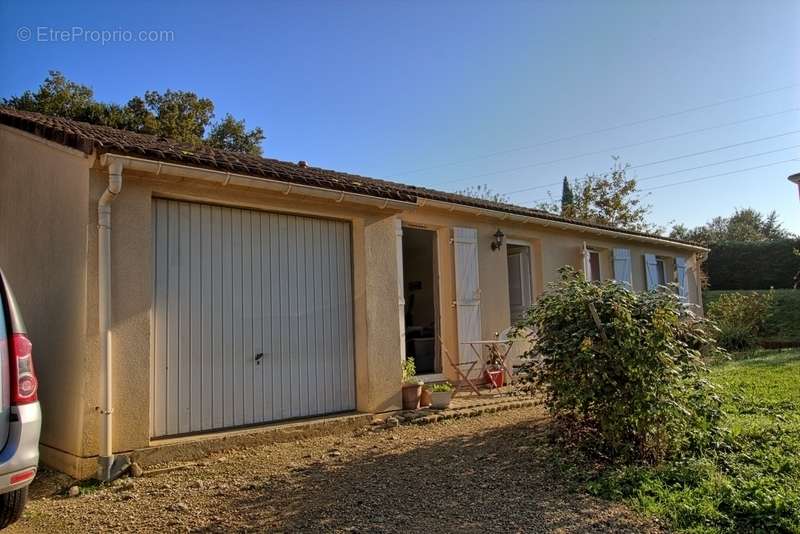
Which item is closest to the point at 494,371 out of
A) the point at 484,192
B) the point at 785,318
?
the point at 785,318

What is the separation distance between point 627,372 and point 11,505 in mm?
4208

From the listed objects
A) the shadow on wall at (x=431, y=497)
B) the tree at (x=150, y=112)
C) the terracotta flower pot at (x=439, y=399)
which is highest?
the tree at (x=150, y=112)

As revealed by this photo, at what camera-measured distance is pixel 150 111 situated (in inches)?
762

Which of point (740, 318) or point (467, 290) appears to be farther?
point (740, 318)

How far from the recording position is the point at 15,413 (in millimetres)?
2807

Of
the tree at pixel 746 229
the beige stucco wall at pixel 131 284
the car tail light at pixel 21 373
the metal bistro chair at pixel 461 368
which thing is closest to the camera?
the car tail light at pixel 21 373

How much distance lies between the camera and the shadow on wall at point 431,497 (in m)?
3.32

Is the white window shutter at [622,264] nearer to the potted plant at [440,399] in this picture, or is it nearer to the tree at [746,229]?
the potted plant at [440,399]

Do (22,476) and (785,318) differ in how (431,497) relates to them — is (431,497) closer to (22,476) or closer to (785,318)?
(22,476)

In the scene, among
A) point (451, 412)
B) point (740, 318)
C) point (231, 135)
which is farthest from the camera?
point (231, 135)

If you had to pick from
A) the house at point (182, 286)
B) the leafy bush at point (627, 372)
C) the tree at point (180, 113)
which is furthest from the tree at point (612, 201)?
the leafy bush at point (627, 372)

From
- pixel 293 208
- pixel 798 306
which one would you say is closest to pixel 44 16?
pixel 293 208

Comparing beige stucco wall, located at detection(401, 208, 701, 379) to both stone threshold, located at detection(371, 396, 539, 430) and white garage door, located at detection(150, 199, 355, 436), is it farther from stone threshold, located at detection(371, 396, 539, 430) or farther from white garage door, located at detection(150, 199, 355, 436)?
white garage door, located at detection(150, 199, 355, 436)

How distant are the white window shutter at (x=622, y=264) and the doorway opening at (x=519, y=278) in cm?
270
